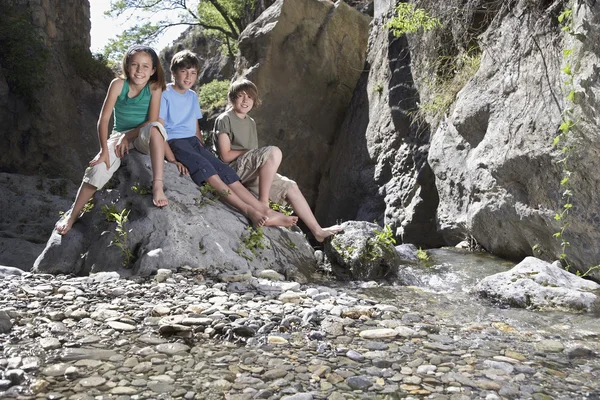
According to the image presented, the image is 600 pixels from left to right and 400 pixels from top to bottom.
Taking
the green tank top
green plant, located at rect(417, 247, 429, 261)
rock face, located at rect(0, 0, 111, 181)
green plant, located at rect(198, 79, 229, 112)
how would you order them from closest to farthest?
1. the green tank top
2. green plant, located at rect(417, 247, 429, 261)
3. rock face, located at rect(0, 0, 111, 181)
4. green plant, located at rect(198, 79, 229, 112)

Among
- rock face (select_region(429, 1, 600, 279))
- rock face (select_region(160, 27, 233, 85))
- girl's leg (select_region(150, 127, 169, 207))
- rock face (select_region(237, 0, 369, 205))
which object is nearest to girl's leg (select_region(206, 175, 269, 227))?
girl's leg (select_region(150, 127, 169, 207))

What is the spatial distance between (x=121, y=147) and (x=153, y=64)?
0.86m

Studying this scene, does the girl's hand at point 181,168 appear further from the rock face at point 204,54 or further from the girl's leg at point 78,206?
the rock face at point 204,54

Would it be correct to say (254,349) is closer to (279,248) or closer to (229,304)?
(229,304)

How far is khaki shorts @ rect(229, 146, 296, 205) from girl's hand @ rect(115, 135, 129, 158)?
1072mm

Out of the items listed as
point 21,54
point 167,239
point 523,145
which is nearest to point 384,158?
point 523,145

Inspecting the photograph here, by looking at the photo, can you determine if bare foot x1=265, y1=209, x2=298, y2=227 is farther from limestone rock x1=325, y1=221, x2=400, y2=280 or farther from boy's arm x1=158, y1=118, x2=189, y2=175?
boy's arm x1=158, y1=118, x2=189, y2=175

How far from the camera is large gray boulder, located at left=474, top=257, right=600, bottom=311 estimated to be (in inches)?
166

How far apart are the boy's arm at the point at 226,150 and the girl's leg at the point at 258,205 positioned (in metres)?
0.32

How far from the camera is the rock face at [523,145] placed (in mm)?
5117

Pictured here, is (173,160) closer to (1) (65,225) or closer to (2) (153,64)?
(2) (153,64)

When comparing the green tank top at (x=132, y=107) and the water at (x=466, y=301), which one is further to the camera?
the green tank top at (x=132, y=107)

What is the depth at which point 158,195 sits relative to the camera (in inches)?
200

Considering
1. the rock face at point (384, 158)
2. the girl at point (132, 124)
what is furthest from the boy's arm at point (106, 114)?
the rock face at point (384, 158)
